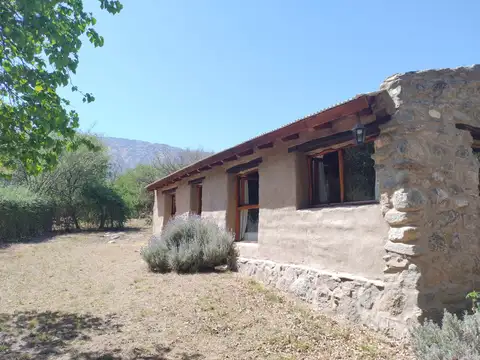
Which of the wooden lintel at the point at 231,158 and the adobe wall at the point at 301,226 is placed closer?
the adobe wall at the point at 301,226

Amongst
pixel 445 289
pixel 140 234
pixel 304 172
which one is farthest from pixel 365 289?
pixel 140 234

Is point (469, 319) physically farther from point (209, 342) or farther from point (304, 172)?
point (304, 172)

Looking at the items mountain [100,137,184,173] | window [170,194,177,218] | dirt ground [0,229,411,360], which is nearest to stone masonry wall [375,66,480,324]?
dirt ground [0,229,411,360]

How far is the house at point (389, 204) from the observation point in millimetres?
4805

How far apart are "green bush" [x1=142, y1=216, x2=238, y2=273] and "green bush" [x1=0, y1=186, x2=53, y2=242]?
1162 cm

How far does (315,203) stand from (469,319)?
319 cm

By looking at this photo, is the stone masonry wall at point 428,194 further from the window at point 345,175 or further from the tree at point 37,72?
the tree at point 37,72

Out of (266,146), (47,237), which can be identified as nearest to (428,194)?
(266,146)

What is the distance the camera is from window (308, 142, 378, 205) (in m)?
6.64

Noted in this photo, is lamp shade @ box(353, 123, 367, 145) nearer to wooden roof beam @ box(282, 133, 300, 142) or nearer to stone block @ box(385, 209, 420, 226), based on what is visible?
stone block @ box(385, 209, 420, 226)

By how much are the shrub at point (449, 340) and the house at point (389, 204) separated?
452mm

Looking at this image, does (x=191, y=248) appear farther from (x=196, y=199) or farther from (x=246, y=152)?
(x=196, y=199)

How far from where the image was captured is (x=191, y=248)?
27.2 feet

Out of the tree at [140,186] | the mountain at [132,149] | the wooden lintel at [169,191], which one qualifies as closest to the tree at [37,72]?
the wooden lintel at [169,191]
